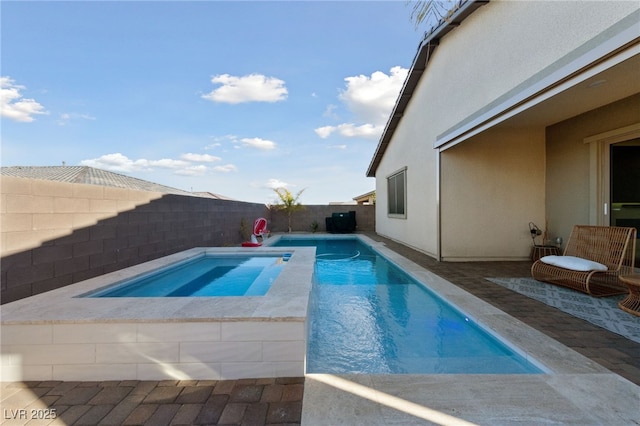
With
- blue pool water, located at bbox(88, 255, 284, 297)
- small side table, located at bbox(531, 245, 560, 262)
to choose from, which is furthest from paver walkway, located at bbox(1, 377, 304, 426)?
small side table, located at bbox(531, 245, 560, 262)

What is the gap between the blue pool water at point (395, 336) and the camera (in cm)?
257

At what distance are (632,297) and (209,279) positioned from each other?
6207mm

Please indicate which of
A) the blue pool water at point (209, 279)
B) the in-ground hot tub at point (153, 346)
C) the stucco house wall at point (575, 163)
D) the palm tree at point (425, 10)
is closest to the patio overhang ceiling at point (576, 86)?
the stucco house wall at point (575, 163)

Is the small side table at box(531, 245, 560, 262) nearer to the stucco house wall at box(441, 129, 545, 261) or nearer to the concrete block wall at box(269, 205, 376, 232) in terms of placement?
the stucco house wall at box(441, 129, 545, 261)

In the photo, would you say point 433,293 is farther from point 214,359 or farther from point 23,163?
point 23,163

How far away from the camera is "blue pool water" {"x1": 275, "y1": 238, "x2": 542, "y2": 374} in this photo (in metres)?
2.57

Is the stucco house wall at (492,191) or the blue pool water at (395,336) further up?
the stucco house wall at (492,191)

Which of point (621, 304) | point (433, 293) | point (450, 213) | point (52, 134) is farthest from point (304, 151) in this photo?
point (621, 304)

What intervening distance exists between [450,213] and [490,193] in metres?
1.09

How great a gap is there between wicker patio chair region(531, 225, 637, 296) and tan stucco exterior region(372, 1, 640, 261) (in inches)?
49.6

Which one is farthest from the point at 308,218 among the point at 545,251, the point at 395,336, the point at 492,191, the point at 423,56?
the point at 395,336

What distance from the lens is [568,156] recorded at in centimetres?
611

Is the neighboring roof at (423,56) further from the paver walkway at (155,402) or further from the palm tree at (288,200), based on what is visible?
the palm tree at (288,200)

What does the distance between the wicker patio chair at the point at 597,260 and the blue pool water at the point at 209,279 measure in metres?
4.64
